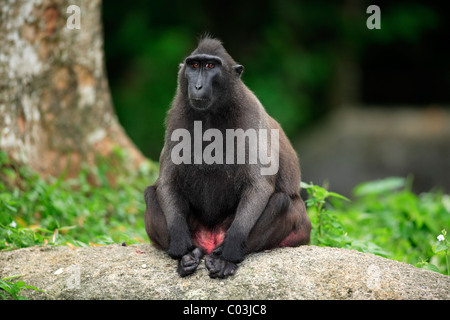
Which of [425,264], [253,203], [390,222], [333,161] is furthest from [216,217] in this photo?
[333,161]

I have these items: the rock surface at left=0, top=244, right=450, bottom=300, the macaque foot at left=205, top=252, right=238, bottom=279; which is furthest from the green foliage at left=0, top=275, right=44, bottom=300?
Answer: the macaque foot at left=205, top=252, right=238, bottom=279

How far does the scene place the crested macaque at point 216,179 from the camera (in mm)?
4520

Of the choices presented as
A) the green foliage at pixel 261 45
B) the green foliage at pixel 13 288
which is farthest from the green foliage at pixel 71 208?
the green foliage at pixel 261 45

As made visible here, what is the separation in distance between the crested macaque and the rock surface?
0.65ft

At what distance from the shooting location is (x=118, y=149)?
7.73 meters

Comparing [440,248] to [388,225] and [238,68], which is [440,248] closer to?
[238,68]

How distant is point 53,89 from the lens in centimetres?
704

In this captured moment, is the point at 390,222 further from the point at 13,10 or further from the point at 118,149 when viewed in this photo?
the point at 13,10

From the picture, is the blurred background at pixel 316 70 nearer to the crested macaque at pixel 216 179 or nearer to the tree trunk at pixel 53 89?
the tree trunk at pixel 53 89

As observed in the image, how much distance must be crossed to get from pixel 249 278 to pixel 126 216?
3.10m

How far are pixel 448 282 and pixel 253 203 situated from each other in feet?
4.87

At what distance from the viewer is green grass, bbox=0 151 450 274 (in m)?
5.32

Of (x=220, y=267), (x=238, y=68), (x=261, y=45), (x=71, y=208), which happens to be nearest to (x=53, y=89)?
(x=71, y=208)

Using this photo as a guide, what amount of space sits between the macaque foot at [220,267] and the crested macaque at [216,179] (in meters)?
0.10
